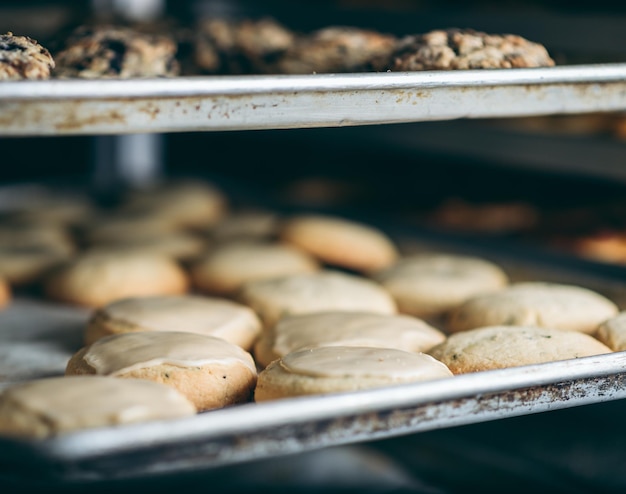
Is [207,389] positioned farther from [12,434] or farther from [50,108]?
[50,108]

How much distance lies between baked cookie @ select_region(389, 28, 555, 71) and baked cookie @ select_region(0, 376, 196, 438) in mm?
671

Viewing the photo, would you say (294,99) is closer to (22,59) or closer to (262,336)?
(22,59)

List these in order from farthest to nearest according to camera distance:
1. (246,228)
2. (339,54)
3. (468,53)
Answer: (246,228)
(339,54)
(468,53)

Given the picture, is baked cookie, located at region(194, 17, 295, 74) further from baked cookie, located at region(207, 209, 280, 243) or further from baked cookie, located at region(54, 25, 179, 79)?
baked cookie, located at region(207, 209, 280, 243)

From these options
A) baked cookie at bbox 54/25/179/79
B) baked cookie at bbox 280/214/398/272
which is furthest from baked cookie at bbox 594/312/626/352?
baked cookie at bbox 54/25/179/79

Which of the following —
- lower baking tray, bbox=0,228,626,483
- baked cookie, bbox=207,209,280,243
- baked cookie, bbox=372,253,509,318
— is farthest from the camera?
baked cookie, bbox=207,209,280,243

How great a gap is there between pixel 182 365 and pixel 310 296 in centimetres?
53

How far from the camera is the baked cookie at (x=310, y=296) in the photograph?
5.75ft

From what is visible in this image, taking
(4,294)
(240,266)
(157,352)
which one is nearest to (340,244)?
(240,266)

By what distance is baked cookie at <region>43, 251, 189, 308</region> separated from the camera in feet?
6.35

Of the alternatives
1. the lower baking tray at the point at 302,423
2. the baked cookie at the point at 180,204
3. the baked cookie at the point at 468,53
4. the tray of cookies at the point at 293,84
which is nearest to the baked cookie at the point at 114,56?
the tray of cookies at the point at 293,84

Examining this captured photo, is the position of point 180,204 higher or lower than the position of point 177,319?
lower

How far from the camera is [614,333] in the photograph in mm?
1494

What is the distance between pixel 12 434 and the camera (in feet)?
3.39
